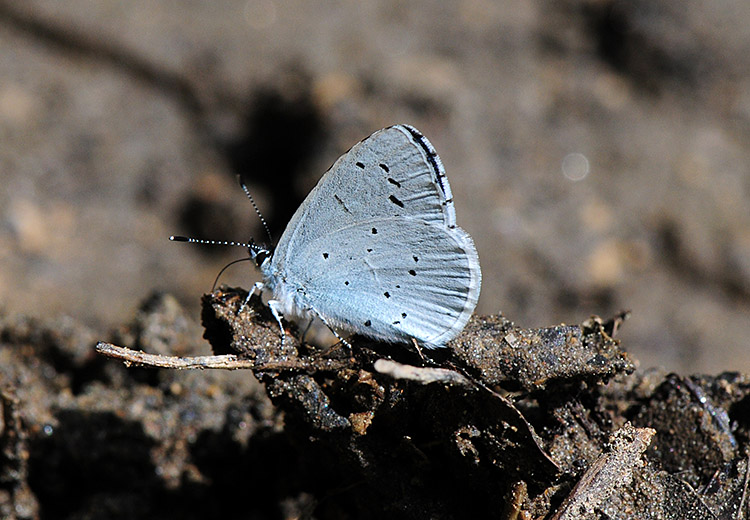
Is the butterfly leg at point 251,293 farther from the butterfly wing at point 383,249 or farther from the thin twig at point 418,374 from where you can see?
the thin twig at point 418,374

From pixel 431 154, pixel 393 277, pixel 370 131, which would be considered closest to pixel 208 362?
pixel 393 277

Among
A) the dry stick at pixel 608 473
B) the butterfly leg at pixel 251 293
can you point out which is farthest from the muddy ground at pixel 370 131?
the dry stick at pixel 608 473

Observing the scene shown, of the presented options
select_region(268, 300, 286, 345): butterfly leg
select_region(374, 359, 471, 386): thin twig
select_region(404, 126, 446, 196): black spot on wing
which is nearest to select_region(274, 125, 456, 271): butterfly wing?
select_region(404, 126, 446, 196): black spot on wing

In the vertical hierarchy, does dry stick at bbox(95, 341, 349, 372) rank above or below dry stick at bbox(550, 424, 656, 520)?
below

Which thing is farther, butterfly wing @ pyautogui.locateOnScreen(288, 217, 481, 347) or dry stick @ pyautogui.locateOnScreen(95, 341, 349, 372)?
butterfly wing @ pyautogui.locateOnScreen(288, 217, 481, 347)

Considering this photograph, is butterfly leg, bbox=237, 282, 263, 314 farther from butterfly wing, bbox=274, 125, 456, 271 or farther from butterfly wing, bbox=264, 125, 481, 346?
butterfly wing, bbox=274, 125, 456, 271

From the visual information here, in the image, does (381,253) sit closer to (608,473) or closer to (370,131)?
(608,473)
